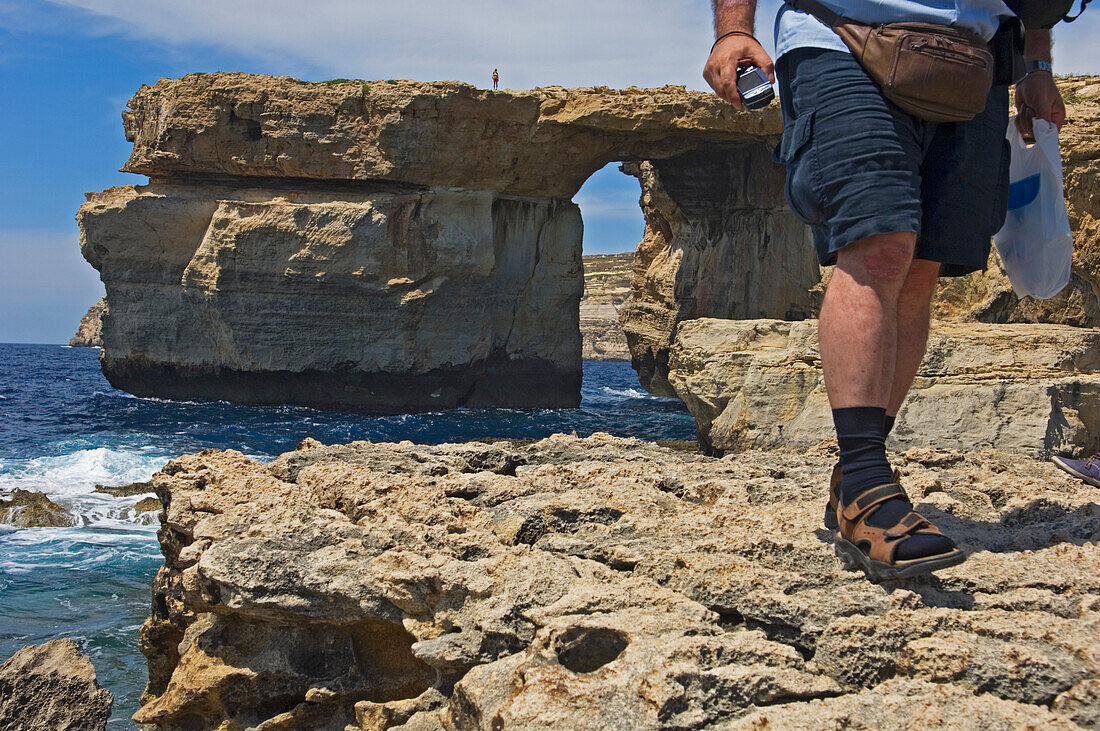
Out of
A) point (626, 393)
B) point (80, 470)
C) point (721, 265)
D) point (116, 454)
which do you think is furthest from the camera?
point (626, 393)

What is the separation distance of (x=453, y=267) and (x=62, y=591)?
13308mm

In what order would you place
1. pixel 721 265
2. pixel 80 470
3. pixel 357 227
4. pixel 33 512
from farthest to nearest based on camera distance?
pixel 721 265
pixel 357 227
pixel 80 470
pixel 33 512

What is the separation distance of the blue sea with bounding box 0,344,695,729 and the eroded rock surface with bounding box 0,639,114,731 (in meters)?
0.74

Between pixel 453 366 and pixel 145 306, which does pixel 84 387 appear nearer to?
pixel 145 306

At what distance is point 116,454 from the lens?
13.3 m

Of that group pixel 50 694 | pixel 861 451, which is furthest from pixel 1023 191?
pixel 50 694

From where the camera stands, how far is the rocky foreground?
1.49 meters

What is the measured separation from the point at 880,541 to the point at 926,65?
975 millimetres

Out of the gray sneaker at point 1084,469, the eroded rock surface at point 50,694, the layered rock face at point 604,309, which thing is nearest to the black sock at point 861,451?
the gray sneaker at point 1084,469

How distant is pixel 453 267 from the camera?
63.6 ft

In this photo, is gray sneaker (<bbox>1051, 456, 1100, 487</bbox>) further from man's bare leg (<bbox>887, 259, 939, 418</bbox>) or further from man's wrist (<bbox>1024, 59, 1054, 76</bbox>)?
man's wrist (<bbox>1024, 59, 1054, 76</bbox>)

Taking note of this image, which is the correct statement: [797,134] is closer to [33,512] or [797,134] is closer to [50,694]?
[50,694]

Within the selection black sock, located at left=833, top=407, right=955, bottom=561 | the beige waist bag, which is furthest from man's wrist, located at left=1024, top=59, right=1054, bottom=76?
black sock, located at left=833, top=407, right=955, bottom=561

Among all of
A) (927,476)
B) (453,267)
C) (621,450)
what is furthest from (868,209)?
(453,267)
